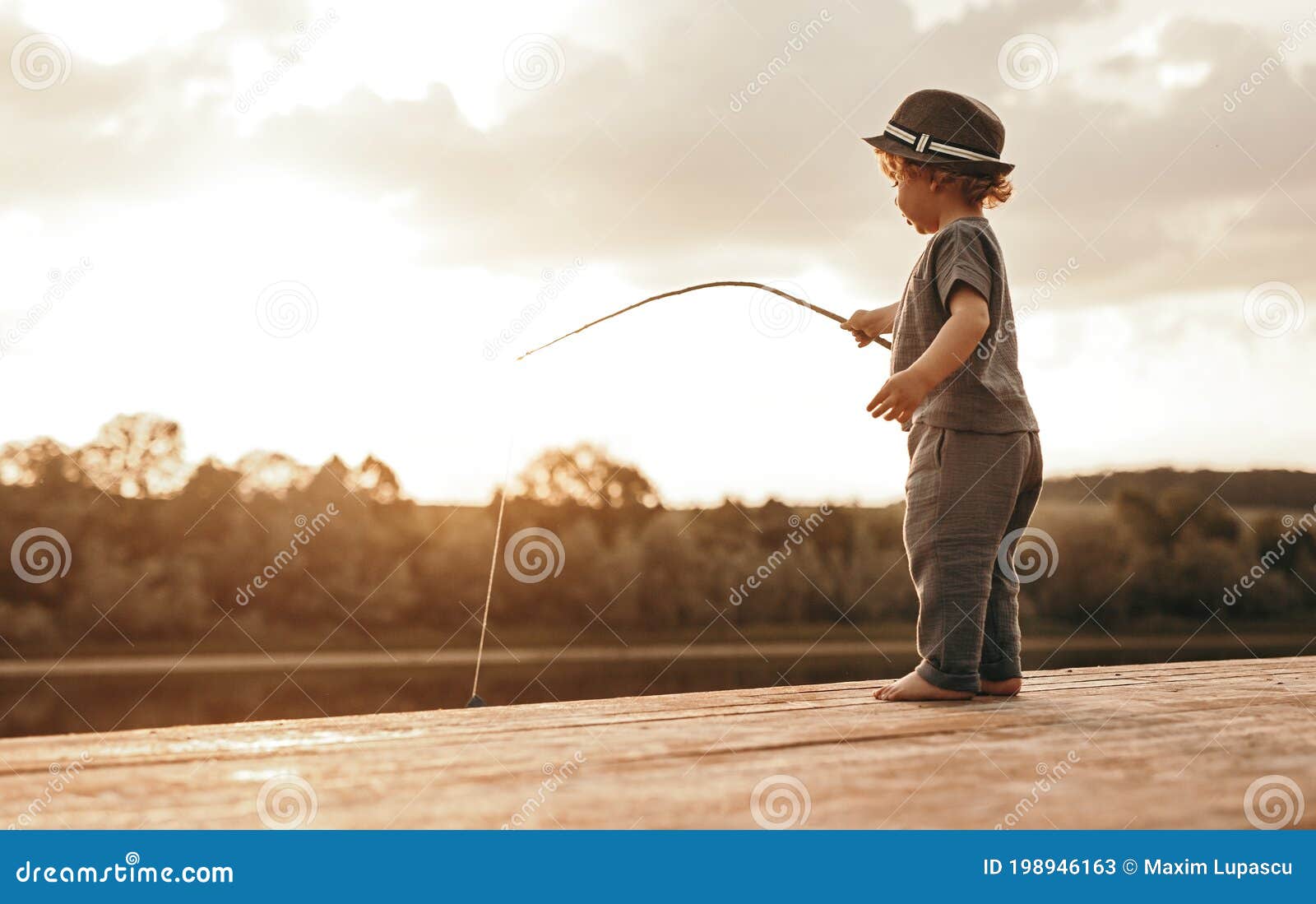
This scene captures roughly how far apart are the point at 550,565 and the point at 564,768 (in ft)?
89.9

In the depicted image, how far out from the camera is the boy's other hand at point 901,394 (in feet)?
7.66

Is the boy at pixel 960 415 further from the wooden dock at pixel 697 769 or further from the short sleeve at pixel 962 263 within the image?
the wooden dock at pixel 697 769

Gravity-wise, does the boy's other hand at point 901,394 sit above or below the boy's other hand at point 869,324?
below

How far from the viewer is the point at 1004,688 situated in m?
2.54

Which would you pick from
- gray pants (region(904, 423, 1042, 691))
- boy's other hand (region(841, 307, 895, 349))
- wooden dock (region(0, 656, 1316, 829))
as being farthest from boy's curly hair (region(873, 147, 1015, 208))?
wooden dock (region(0, 656, 1316, 829))

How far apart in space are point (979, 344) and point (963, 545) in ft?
1.35

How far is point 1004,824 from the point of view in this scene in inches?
50.9

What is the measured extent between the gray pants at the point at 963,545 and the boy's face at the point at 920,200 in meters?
0.49

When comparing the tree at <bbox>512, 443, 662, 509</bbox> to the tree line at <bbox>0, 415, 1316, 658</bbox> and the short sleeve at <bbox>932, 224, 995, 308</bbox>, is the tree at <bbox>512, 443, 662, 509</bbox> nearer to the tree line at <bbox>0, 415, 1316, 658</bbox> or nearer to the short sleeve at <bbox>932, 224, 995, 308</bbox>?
the tree line at <bbox>0, 415, 1316, 658</bbox>

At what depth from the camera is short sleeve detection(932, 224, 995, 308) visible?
2.46m

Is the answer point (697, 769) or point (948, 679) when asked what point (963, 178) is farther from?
point (697, 769)

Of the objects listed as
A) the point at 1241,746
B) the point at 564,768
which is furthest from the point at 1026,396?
the point at 564,768

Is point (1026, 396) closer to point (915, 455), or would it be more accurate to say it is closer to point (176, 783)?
point (915, 455)

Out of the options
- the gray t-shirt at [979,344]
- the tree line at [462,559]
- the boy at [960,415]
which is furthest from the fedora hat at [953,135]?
the tree line at [462,559]
